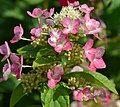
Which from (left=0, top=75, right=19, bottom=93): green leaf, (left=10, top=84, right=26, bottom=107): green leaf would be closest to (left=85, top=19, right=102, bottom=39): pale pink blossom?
(left=10, top=84, right=26, bottom=107): green leaf

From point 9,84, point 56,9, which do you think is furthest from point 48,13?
point 56,9

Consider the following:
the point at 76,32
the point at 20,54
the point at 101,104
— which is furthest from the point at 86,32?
the point at 101,104

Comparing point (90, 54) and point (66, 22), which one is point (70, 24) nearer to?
point (66, 22)

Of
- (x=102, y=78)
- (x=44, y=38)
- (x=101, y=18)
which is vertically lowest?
(x=102, y=78)

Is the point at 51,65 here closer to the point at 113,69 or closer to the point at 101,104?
the point at 101,104

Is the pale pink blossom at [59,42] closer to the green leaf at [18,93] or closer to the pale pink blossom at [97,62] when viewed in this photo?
the pale pink blossom at [97,62]

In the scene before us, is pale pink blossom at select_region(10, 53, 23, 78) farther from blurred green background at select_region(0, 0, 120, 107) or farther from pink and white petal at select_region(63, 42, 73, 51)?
blurred green background at select_region(0, 0, 120, 107)

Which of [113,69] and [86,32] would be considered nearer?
Answer: [86,32]
